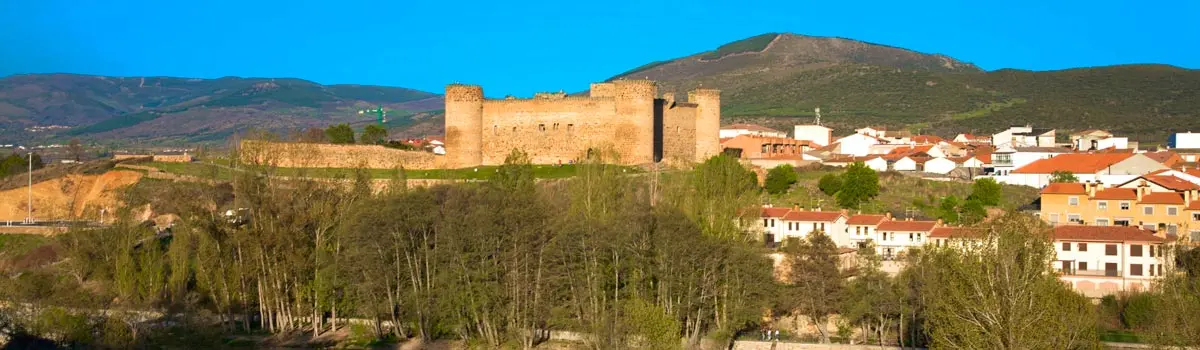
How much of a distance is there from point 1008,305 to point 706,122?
100.0ft

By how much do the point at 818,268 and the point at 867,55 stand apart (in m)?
140

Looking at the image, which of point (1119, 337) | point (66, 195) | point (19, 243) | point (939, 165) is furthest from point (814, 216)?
point (66, 195)

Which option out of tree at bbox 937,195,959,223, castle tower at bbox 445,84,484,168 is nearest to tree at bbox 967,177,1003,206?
tree at bbox 937,195,959,223

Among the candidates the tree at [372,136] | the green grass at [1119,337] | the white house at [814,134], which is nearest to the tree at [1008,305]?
the green grass at [1119,337]

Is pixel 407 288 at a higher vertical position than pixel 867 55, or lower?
lower

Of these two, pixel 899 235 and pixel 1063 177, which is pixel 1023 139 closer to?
pixel 1063 177

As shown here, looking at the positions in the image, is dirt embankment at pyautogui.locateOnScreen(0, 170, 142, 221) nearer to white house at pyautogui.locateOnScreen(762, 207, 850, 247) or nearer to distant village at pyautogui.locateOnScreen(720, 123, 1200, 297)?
distant village at pyautogui.locateOnScreen(720, 123, 1200, 297)

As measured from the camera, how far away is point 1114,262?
38.3m

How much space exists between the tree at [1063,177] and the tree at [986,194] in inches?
122

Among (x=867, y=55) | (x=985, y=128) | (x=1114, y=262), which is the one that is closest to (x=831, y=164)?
(x=1114, y=262)

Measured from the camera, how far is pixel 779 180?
50.1 meters

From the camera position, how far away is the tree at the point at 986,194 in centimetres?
4656

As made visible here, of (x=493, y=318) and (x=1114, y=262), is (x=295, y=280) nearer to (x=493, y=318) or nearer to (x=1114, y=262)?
(x=493, y=318)

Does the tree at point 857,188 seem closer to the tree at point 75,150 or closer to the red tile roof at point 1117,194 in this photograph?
the red tile roof at point 1117,194
